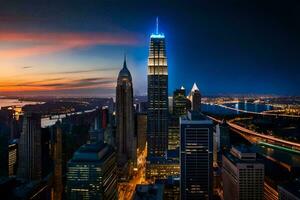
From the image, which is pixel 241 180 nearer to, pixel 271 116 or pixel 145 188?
pixel 145 188

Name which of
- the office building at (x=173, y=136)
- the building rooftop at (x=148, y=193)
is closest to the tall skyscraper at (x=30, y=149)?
the building rooftop at (x=148, y=193)

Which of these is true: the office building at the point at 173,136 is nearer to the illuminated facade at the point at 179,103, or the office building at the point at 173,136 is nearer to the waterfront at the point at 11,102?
the illuminated facade at the point at 179,103

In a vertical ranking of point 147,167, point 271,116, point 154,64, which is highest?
point 154,64

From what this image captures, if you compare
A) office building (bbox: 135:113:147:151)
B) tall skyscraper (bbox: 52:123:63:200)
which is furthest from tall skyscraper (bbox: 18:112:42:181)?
office building (bbox: 135:113:147:151)

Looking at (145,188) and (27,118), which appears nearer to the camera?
(145,188)

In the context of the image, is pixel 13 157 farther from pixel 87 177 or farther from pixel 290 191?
pixel 290 191

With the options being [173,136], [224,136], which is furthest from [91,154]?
[173,136]

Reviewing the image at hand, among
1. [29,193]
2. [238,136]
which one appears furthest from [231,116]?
[29,193]

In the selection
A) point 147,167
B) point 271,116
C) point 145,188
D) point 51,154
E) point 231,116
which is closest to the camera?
point 145,188
